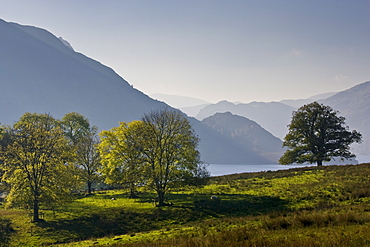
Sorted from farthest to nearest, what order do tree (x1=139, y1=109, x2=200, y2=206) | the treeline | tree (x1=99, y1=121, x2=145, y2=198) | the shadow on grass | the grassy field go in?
1. tree (x1=99, y1=121, x2=145, y2=198)
2. tree (x1=139, y1=109, x2=200, y2=206)
3. the treeline
4. the shadow on grass
5. the grassy field

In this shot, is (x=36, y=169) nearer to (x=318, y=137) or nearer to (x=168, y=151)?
(x=168, y=151)

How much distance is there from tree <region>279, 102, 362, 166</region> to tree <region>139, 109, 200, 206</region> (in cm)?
3053

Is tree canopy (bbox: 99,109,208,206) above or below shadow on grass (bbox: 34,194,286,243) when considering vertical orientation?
above

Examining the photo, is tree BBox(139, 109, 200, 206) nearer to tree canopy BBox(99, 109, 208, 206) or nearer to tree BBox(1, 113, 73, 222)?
tree canopy BBox(99, 109, 208, 206)

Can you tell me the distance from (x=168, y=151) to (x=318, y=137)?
35.8 m

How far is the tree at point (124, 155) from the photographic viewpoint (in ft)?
113

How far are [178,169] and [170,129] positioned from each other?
5140 millimetres

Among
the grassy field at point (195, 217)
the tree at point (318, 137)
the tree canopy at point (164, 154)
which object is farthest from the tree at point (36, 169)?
the tree at point (318, 137)

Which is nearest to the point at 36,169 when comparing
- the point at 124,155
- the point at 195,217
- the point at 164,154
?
the point at 124,155

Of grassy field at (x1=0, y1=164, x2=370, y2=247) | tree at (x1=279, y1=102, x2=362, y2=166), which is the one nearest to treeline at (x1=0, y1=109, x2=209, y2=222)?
grassy field at (x1=0, y1=164, x2=370, y2=247)

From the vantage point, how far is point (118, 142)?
41.4 m

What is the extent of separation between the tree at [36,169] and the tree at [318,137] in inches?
1748

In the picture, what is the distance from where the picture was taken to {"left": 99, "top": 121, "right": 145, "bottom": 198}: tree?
34.5 metres

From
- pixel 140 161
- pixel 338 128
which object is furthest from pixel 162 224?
pixel 338 128
